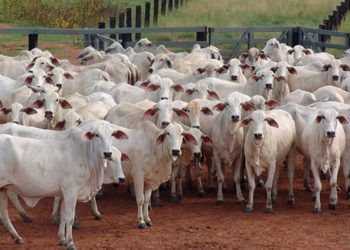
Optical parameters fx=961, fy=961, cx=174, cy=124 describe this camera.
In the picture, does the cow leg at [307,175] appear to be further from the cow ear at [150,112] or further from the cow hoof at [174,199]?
the cow ear at [150,112]

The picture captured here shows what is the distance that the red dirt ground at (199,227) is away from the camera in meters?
11.2

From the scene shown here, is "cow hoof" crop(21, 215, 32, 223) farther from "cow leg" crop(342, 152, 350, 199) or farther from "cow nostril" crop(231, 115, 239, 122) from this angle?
"cow leg" crop(342, 152, 350, 199)

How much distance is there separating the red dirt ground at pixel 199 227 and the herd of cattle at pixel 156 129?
0.22m

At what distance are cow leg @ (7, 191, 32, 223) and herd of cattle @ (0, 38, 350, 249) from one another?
2 cm

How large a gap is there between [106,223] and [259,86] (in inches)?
202

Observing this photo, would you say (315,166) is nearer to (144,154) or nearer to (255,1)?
(144,154)

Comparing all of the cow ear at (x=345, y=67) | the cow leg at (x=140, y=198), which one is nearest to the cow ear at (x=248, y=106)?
the cow leg at (x=140, y=198)

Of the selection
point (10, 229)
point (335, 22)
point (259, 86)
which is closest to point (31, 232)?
point (10, 229)

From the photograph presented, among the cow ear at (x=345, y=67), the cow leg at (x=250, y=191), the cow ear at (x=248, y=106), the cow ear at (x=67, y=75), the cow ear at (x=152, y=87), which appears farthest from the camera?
the cow ear at (x=345, y=67)

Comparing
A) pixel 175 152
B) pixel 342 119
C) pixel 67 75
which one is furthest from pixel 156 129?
pixel 67 75

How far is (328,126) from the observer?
12828mm

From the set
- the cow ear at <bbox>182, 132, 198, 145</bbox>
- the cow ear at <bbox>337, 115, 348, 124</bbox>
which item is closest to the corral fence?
the cow ear at <bbox>337, 115, 348, 124</bbox>

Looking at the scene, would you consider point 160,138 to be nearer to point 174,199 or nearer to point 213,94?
point 174,199

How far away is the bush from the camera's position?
33844mm
